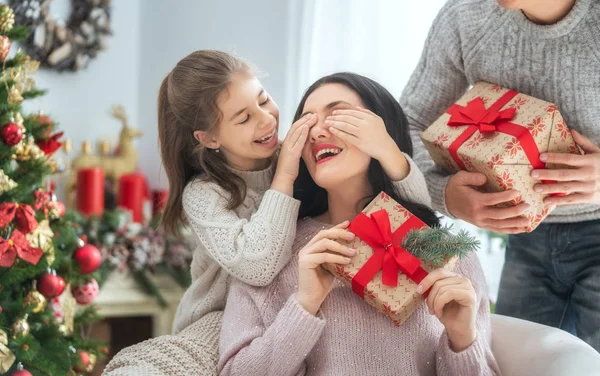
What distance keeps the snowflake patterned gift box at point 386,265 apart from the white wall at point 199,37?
2104mm

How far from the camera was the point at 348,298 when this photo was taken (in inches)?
61.7

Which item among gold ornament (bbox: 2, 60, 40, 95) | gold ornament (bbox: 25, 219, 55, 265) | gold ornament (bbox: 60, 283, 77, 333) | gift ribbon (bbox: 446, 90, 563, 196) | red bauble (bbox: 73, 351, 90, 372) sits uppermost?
gift ribbon (bbox: 446, 90, 563, 196)

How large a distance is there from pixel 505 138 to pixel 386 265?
1.22 feet

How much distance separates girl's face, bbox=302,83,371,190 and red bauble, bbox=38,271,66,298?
1.15 m

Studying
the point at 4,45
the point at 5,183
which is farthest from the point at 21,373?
the point at 4,45

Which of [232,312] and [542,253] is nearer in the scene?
[232,312]

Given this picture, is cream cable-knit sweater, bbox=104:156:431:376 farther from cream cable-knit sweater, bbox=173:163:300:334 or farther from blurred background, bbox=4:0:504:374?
blurred background, bbox=4:0:504:374

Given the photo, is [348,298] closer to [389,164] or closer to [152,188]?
[389,164]

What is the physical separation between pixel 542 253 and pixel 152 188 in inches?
107

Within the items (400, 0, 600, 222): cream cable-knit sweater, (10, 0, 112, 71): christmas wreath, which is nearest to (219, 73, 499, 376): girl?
→ (400, 0, 600, 222): cream cable-knit sweater

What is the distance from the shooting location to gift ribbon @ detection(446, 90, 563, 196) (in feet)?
4.89

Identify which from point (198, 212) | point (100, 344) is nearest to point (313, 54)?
point (100, 344)

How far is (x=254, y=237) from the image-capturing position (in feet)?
5.24

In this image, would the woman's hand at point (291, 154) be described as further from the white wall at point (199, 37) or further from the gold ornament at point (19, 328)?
the white wall at point (199, 37)
